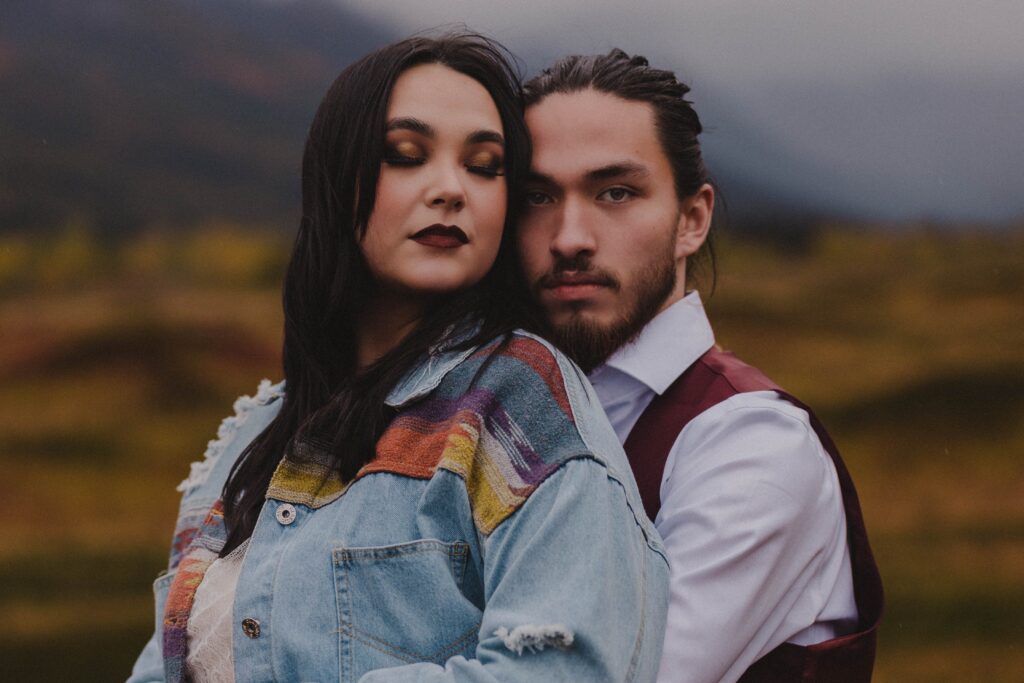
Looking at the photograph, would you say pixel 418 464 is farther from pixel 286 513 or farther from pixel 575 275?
pixel 575 275

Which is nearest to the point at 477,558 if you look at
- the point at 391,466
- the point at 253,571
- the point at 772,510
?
the point at 391,466

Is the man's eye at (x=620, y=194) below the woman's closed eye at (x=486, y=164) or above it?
below

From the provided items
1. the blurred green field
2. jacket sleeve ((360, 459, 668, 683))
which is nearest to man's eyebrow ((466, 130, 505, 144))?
jacket sleeve ((360, 459, 668, 683))

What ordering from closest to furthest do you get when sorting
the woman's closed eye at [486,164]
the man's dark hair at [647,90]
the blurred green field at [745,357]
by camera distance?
the woman's closed eye at [486,164] → the man's dark hair at [647,90] → the blurred green field at [745,357]

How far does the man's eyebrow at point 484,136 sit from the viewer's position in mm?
1559

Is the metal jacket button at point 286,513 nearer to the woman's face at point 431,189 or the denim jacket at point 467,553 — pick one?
the denim jacket at point 467,553

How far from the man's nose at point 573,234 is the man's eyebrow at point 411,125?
412 millimetres

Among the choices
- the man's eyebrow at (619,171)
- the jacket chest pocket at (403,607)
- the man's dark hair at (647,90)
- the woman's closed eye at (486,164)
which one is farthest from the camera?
the man's dark hair at (647,90)

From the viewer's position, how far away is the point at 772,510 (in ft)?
5.16

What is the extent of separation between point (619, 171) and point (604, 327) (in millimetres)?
276

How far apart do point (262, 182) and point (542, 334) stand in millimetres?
2567

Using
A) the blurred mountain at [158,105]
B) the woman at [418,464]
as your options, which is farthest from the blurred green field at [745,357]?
the woman at [418,464]

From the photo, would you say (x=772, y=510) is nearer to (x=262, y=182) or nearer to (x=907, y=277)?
(x=907, y=277)

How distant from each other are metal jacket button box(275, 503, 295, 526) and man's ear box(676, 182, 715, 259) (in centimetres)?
94
